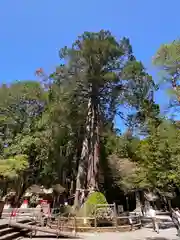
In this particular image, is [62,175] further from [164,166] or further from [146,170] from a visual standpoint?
[164,166]

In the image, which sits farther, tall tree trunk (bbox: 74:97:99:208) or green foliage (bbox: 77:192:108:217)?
tall tree trunk (bbox: 74:97:99:208)

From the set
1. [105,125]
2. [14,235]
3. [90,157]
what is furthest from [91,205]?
[105,125]

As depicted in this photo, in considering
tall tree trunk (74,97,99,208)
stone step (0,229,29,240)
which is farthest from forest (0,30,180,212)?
stone step (0,229,29,240)

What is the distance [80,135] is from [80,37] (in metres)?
9.65

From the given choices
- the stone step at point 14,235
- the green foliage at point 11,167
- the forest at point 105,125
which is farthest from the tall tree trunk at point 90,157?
the green foliage at point 11,167

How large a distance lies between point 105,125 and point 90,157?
4.78 meters

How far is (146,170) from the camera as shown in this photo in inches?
804

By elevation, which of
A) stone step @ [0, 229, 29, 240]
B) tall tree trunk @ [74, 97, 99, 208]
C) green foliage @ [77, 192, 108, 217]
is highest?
tall tree trunk @ [74, 97, 99, 208]

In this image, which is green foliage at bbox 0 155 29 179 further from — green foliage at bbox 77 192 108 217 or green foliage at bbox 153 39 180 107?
green foliage at bbox 153 39 180 107

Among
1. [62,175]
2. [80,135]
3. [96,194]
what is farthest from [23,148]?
[96,194]

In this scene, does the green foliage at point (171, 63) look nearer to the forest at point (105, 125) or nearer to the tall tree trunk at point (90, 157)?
the forest at point (105, 125)

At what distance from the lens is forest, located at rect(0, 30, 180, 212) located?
19203 millimetres

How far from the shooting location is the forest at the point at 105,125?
1920 centimetres

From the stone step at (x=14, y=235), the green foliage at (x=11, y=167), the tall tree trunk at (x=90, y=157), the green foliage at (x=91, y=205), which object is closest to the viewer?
the stone step at (x=14, y=235)
